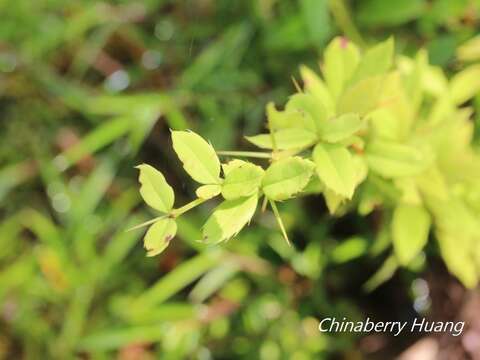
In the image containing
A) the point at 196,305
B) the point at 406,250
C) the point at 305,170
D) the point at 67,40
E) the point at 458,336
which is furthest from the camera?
the point at 67,40

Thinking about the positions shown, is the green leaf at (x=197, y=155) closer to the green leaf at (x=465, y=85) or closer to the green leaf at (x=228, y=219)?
the green leaf at (x=228, y=219)

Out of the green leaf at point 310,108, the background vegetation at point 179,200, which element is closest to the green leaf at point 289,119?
the green leaf at point 310,108

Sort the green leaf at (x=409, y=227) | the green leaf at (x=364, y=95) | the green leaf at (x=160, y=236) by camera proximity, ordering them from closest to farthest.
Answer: the green leaf at (x=160, y=236) → the green leaf at (x=364, y=95) → the green leaf at (x=409, y=227)

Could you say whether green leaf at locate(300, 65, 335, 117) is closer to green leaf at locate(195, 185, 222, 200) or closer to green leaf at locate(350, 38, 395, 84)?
green leaf at locate(350, 38, 395, 84)

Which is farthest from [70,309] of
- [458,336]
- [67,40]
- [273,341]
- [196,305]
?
[458,336]

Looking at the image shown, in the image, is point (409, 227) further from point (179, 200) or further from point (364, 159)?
point (179, 200)

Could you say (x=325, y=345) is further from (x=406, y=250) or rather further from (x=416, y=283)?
(x=406, y=250)
